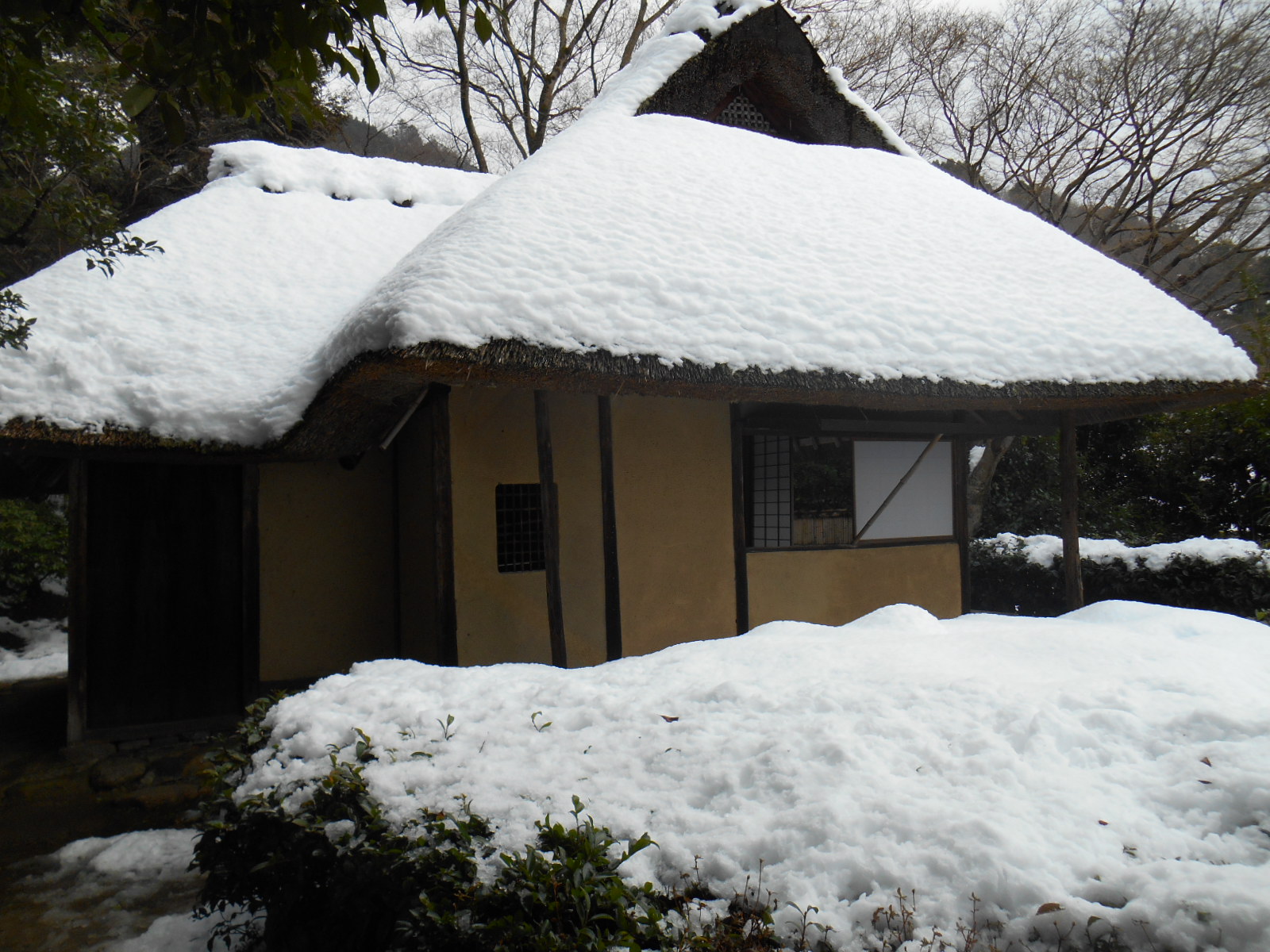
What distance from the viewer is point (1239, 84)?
11.3 meters

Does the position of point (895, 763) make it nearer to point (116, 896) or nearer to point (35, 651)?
point (116, 896)

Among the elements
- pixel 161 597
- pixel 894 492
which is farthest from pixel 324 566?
pixel 894 492

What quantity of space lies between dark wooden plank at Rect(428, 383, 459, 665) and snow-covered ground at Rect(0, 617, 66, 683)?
621cm

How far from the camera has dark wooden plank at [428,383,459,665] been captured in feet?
15.3

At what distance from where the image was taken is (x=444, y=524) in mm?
4672

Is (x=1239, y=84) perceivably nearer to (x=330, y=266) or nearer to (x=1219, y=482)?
(x=1219, y=482)

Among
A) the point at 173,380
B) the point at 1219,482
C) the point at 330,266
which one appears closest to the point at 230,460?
the point at 173,380

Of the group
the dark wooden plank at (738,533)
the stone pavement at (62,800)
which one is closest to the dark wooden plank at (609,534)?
the dark wooden plank at (738,533)

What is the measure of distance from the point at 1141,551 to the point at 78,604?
358 inches

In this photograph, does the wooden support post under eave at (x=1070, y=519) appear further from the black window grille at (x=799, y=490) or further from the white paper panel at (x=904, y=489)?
the black window grille at (x=799, y=490)

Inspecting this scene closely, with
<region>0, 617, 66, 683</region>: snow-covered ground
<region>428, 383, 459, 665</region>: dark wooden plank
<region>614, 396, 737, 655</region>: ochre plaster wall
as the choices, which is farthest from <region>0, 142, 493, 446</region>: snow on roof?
<region>0, 617, 66, 683</region>: snow-covered ground

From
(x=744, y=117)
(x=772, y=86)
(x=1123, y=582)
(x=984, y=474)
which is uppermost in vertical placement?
(x=772, y=86)

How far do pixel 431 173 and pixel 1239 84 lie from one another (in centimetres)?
1117

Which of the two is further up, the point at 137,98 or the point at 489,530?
the point at 137,98
